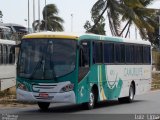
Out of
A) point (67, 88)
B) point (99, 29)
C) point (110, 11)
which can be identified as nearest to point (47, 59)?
point (67, 88)

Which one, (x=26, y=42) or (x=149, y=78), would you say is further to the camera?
(x=149, y=78)

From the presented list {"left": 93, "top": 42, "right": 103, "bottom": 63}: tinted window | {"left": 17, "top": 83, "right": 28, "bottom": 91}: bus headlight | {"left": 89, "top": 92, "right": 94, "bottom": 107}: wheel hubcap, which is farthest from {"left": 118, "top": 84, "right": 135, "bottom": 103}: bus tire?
{"left": 17, "top": 83, "right": 28, "bottom": 91}: bus headlight

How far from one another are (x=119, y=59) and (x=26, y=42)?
5168 millimetres

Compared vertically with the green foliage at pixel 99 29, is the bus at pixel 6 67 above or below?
below

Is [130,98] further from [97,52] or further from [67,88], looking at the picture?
[67,88]

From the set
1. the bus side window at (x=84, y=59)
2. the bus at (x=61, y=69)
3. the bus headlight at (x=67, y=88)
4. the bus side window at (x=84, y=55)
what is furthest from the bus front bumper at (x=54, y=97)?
the bus side window at (x=84, y=55)

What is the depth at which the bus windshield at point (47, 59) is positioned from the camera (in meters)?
18.8

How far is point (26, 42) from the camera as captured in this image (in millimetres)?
19516

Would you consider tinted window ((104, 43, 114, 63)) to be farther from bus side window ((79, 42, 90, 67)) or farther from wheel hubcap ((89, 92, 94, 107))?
wheel hubcap ((89, 92, 94, 107))

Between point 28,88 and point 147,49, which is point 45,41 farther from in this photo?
point 147,49

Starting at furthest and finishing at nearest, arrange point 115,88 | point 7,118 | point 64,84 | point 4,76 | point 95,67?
point 4,76 < point 115,88 < point 95,67 < point 64,84 < point 7,118

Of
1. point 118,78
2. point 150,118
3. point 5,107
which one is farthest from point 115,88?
point 150,118

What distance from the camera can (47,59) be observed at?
62.0 feet

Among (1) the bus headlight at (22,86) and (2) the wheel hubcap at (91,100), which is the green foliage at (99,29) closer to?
(2) the wheel hubcap at (91,100)
